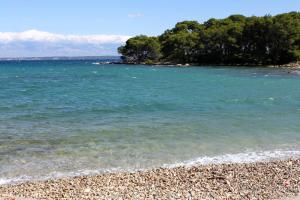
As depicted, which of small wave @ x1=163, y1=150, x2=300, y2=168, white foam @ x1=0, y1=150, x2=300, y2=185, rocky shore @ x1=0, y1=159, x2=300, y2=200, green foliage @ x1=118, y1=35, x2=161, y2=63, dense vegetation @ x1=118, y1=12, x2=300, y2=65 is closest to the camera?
rocky shore @ x1=0, y1=159, x2=300, y2=200

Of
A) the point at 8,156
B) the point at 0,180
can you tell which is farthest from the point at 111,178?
the point at 8,156

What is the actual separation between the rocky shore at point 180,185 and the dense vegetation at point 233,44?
11700 centimetres

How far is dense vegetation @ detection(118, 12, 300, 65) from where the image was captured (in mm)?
132125

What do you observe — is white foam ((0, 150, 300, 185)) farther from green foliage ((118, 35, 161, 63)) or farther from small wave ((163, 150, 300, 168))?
green foliage ((118, 35, 161, 63))

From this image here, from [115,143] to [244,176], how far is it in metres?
8.61

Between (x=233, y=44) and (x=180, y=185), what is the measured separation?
13479 centimetres

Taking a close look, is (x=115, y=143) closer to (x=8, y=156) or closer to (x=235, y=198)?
(x=8, y=156)

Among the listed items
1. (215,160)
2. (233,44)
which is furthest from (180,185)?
(233,44)

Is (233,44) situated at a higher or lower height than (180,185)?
higher

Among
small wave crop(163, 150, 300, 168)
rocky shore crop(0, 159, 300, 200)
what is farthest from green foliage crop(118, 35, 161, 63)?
rocky shore crop(0, 159, 300, 200)

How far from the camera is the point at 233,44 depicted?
146 meters

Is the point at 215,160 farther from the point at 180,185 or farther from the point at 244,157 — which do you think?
the point at 180,185

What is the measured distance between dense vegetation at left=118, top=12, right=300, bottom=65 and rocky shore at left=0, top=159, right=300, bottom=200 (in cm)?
11700

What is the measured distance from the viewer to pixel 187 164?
61.5 feet
